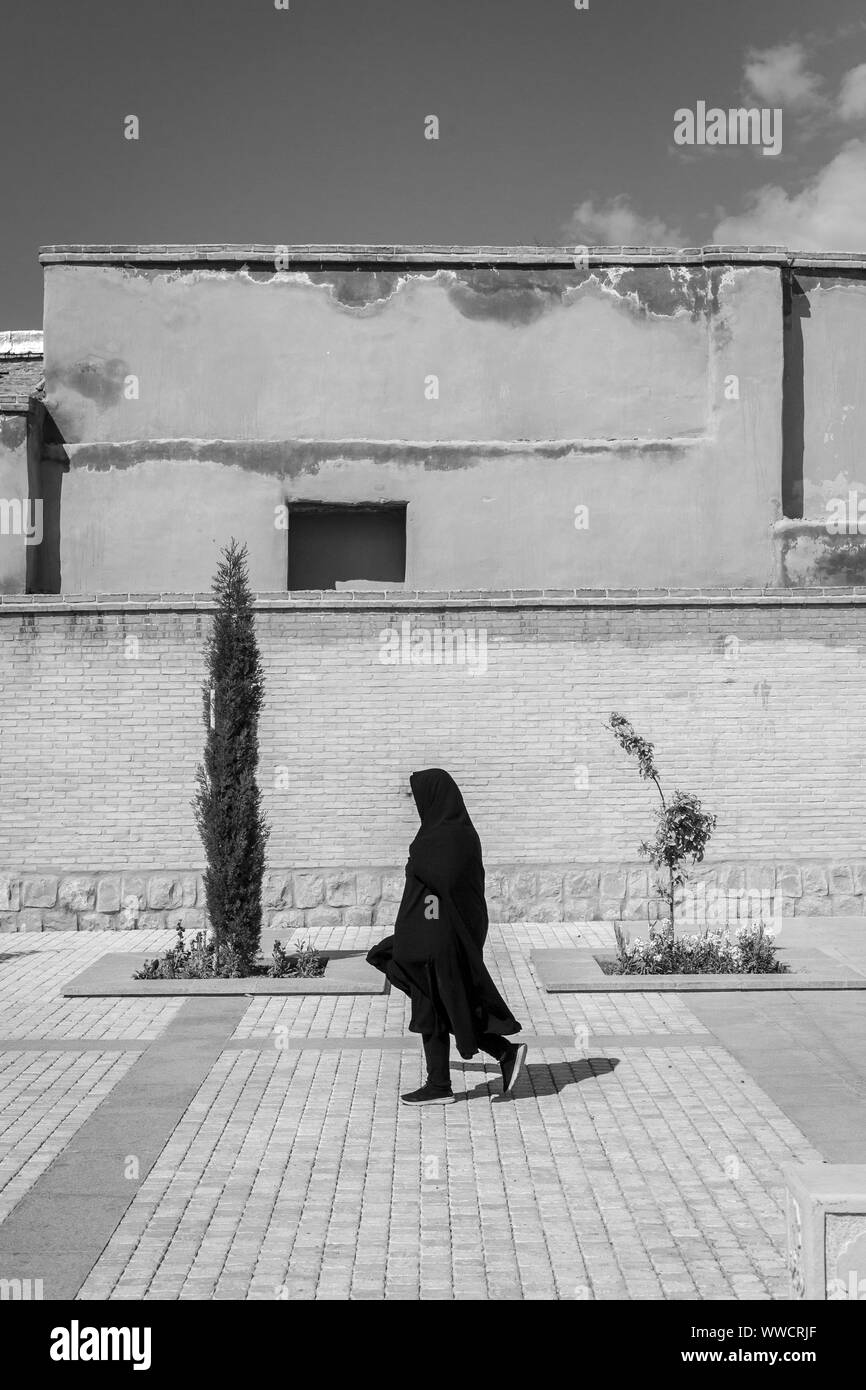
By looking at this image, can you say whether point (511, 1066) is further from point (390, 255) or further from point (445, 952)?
point (390, 255)

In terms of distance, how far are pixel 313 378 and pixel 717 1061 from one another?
1181cm

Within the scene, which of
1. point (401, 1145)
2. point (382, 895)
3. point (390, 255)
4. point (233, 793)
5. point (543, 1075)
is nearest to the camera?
point (401, 1145)

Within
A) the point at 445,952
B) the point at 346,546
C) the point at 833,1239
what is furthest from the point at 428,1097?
the point at 346,546

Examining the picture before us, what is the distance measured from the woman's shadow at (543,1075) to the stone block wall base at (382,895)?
578 cm

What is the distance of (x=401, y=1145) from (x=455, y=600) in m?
8.62

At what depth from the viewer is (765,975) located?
12406 mm

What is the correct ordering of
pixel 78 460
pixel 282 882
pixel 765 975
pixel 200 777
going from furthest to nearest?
pixel 78 460
pixel 282 882
pixel 200 777
pixel 765 975

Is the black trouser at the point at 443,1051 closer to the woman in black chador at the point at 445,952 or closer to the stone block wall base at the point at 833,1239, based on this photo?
the woman in black chador at the point at 445,952

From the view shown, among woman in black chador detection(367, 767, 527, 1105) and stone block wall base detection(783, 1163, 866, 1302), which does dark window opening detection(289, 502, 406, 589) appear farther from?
stone block wall base detection(783, 1163, 866, 1302)

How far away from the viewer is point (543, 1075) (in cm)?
955

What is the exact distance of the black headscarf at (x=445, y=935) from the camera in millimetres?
8625

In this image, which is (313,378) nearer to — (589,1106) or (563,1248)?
(589,1106)

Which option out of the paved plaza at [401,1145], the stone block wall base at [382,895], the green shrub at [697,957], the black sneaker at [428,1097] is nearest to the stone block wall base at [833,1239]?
the paved plaza at [401,1145]

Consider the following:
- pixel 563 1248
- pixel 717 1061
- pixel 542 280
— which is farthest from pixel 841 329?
pixel 563 1248
